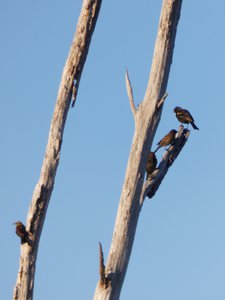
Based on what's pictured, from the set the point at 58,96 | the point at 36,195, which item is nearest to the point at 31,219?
the point at 36,195

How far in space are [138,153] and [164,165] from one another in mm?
996

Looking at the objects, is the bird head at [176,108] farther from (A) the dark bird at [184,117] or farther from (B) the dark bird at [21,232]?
(B) the dark bird at [21,232]

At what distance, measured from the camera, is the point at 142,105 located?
32.1 ft

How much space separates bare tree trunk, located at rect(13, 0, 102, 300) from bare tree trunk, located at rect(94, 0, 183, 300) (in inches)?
46.1

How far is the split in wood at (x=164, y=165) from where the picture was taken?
9820 millimetres

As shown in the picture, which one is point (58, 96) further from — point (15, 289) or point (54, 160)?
point (15, 289)

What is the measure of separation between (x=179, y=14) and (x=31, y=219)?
3.13 m

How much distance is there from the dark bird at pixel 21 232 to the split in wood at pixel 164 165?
1741mm

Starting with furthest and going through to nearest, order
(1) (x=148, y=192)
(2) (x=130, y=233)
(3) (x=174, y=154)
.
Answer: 1. (3) (x=174, y=154)
2. (1) (x=148, y=192)
3. (2) (x=130, y=233)

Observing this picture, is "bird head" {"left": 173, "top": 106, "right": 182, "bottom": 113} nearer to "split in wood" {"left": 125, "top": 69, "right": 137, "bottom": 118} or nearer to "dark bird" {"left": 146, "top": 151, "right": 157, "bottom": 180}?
"dark bird" {"left": 146, "top": 151, "right": 157, "bottom": 180}

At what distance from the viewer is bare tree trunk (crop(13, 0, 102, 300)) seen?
10.7 meters

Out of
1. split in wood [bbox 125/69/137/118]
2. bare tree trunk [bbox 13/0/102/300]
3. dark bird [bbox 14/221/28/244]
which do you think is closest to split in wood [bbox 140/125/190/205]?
split in wood [bbox 125/69/137/118]

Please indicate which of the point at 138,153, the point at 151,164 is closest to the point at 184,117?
the point at 151,164

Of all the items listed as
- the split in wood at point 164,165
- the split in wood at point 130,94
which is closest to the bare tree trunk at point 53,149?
the split in wood at point 130,94
